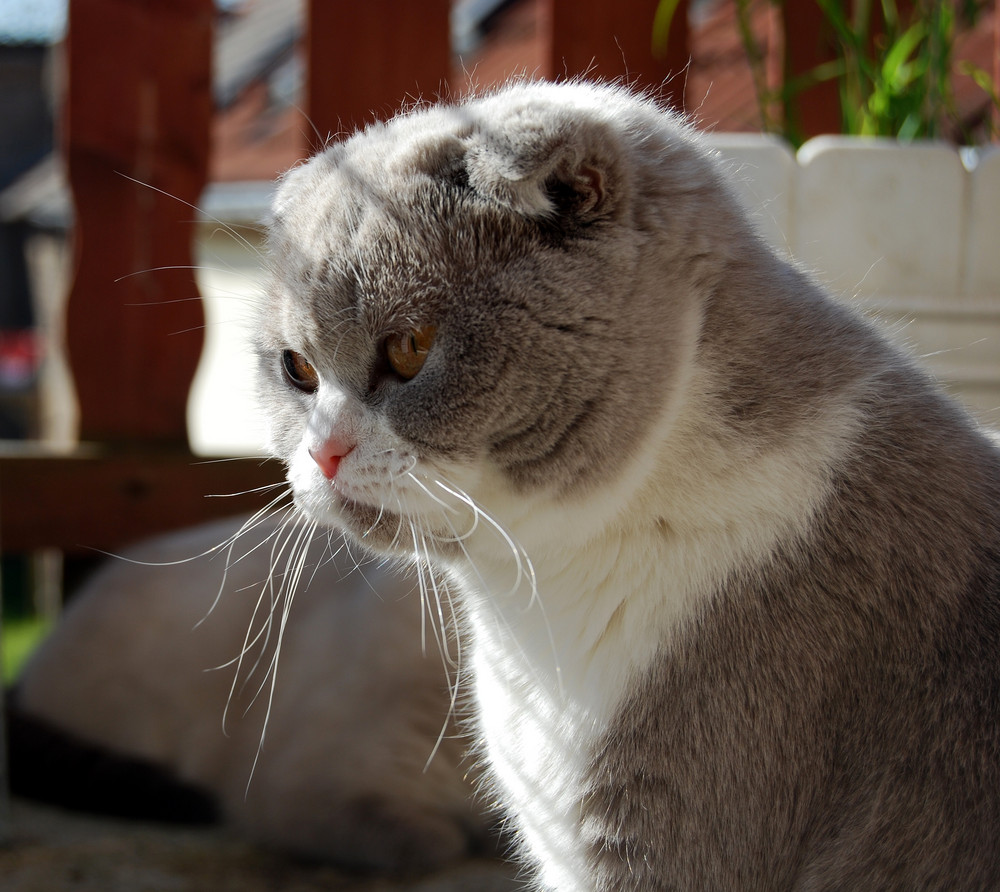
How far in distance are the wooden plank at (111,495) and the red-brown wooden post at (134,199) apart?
0.30 feet

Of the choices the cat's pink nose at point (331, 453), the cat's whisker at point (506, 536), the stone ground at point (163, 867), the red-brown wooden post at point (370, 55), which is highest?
the red-brown wooden post at point (370, 55)

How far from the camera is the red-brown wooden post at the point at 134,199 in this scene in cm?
223

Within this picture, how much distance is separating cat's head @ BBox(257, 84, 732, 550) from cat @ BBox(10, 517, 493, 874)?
705 millimetres

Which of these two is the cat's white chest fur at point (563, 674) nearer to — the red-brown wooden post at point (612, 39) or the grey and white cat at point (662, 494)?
the grey and white cat at point (662, 494)

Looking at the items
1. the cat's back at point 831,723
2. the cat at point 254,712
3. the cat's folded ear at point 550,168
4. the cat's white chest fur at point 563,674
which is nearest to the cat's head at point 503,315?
the cat's folded ear at point 550,168

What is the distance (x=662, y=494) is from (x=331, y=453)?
35 centimetres

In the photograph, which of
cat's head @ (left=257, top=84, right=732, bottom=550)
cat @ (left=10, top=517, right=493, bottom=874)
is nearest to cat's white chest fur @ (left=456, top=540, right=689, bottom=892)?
cat's head @ (left=257, top=84, right=732, bottom=550)

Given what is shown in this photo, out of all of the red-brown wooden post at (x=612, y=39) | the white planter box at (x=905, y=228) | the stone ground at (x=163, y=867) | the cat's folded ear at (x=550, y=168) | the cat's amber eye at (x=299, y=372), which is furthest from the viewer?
the red-brown wooden post at (x=612, y=39)

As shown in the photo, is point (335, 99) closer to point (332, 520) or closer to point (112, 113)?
point (112, 113)

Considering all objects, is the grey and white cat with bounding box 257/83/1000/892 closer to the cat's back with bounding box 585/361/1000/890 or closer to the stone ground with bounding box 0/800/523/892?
the cat's back with bounding box 585/361/1000/890

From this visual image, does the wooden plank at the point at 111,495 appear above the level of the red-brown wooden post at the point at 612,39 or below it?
below

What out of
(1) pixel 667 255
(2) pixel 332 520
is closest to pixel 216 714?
(2) pixel 332 520

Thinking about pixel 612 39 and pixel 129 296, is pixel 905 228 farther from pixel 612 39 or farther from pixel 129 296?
pixel 129 296

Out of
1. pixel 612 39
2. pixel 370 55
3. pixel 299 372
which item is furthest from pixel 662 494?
pixel 370 55
